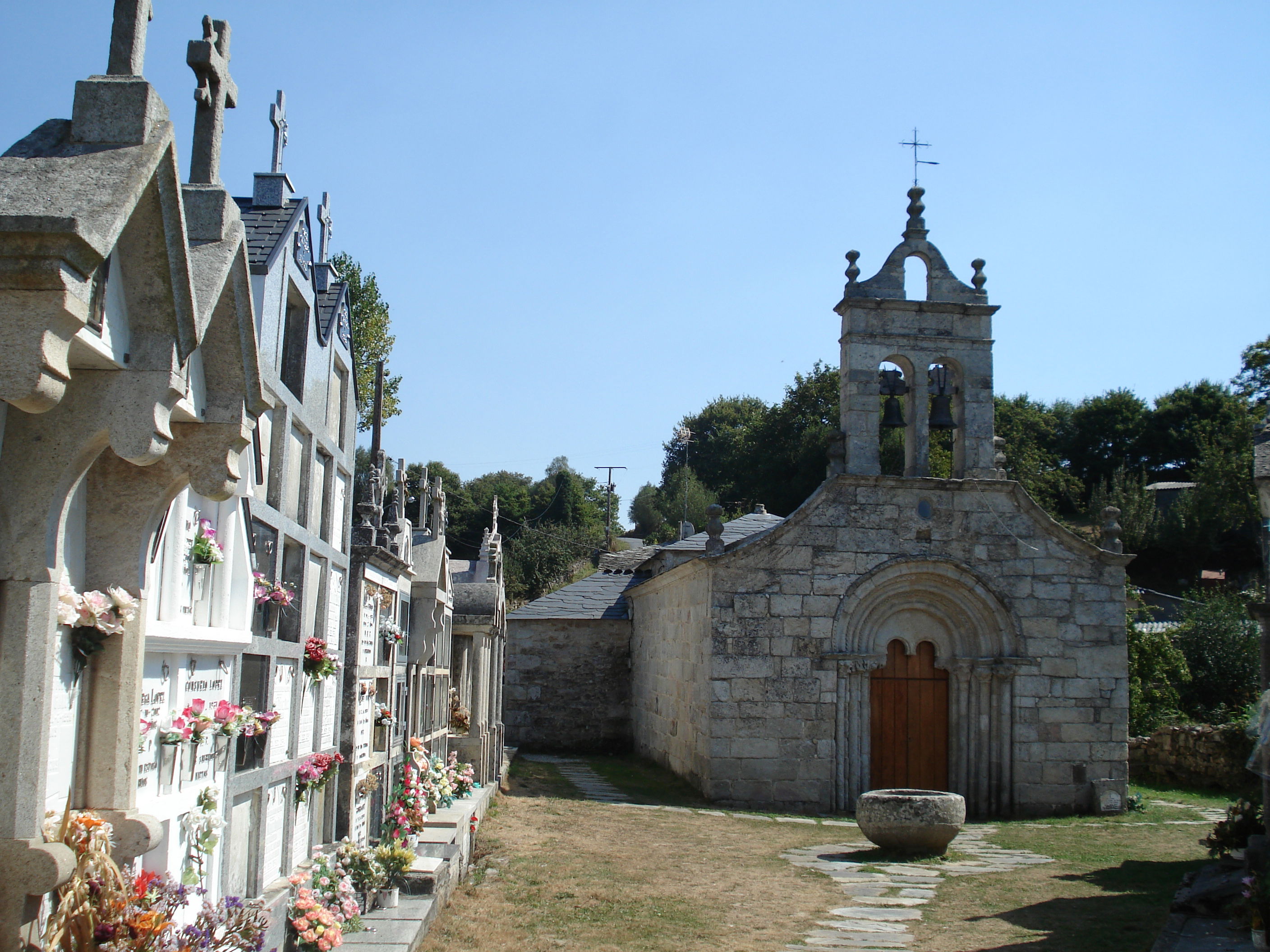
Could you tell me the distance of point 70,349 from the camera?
8.78 feet

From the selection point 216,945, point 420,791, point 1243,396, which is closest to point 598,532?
point 1243,396

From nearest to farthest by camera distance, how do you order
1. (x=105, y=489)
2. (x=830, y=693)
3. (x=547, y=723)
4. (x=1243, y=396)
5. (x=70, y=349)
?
(x=70, y=349)
(x=105, y=489)
(x=830, y=693)
(x=547, y=723)
(x=1243, y=396)

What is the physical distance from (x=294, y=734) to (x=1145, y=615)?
23608 mm

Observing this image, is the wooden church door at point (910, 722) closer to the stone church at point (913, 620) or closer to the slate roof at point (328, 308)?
the stone church at point (913, 620)

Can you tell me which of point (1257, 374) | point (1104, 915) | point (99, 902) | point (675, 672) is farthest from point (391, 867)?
point (1257, 374)

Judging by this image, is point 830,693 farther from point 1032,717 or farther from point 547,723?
point 547,723

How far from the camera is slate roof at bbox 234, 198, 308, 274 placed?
502 cm

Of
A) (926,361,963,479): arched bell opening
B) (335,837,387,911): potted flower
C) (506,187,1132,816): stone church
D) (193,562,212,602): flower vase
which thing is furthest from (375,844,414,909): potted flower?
(926,361,963,479): arched bell opening

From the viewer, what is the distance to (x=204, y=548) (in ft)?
12.8

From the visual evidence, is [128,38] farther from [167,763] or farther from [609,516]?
[609,516]

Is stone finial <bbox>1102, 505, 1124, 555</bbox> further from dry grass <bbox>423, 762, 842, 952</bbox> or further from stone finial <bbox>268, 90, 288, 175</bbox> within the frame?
stone finial <bbox>268, 90, 288, 175</bbox>

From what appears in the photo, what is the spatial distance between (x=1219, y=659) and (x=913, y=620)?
8.99 m

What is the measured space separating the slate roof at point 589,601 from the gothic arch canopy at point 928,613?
7.77 m

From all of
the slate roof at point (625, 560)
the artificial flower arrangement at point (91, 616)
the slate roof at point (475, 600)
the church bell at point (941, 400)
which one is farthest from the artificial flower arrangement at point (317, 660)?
the slate roof at point (625, 560)
